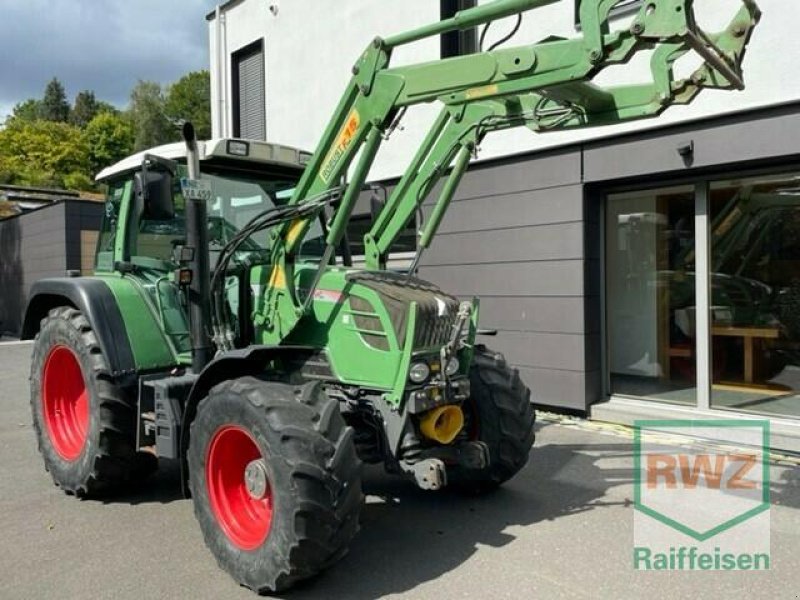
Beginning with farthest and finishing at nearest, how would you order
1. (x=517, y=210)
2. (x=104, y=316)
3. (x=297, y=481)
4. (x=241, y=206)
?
1. (x=517, y=210)
2. (x=241, y=206)
3. (x=104, y=316)
4. (x=297, y=481)

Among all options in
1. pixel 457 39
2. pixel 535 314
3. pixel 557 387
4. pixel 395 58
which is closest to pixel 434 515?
pixel 557 387

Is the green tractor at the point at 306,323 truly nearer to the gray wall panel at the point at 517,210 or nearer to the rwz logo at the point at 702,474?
the rwz logo at the point at 702,474

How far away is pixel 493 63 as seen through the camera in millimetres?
3670

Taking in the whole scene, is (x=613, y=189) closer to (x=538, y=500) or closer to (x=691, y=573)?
(x=538, y=500)

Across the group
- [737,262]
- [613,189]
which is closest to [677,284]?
[737,262]

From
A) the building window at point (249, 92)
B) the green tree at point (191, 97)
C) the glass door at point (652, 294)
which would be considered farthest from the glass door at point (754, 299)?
the green tree at point (191, 97)

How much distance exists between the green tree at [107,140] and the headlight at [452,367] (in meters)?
65.4

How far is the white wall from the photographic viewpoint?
618cm

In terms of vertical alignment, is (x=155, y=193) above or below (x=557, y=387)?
above

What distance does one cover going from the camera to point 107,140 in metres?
65.6

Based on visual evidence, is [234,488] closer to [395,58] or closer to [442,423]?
[442,423]

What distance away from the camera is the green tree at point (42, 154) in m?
56.0

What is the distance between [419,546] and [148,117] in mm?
66661

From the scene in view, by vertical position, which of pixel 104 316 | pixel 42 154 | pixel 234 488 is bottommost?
pixel 234 488
